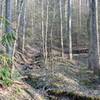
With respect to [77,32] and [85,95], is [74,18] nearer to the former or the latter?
[77,32]

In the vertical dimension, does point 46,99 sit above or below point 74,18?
below

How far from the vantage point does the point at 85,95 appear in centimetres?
1094

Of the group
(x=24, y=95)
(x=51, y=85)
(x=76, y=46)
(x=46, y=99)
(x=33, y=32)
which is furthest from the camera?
(x=33, y=32)

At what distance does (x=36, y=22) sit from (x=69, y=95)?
102ft

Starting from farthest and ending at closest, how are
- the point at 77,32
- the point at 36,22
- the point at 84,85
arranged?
the point at 36,22 < the point at 77,32 < the point at 84,85

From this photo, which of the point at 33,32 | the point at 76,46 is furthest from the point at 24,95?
the point at 33,32

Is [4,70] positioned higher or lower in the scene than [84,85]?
higher

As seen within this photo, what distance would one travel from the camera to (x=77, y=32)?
35375mm

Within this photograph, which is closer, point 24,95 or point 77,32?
point 24,95

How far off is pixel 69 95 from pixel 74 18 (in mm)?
31662

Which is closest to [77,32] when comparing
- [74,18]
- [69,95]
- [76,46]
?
[76,46]

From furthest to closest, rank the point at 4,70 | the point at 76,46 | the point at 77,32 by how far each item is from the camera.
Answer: the point at 77,32 → the point at 76,46 → the point at 4,70

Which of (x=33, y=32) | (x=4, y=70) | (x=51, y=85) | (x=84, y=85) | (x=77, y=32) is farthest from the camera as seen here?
(x=33, y=32)

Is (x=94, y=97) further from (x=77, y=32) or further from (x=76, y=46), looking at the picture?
(x=77, y=32)
